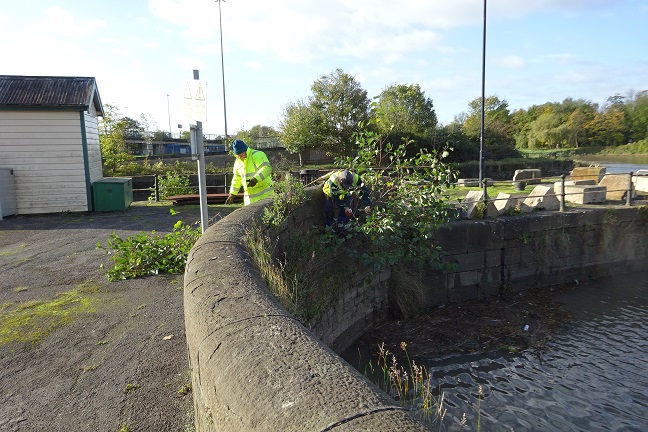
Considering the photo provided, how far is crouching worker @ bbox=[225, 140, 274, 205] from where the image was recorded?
647 cm

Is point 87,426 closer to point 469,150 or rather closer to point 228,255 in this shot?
point 228,255

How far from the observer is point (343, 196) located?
6.77 metres

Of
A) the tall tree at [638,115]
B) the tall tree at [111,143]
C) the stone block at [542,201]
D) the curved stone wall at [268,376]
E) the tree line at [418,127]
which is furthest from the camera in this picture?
the tall tree at [638,115]

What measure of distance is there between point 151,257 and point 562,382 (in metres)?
5.65

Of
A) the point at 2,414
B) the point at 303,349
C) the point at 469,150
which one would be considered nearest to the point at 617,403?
the point at 303,349

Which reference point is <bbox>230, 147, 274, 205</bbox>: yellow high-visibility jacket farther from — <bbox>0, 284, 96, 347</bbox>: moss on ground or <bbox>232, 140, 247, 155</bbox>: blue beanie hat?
<bbox>0, 284, 96, 347</bbox>: moss on ground

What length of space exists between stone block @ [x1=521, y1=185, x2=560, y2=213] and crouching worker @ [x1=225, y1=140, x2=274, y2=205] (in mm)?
6642

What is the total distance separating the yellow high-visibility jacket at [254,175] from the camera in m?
6.50

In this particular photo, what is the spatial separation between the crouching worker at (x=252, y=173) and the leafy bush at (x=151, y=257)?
3.14 feet

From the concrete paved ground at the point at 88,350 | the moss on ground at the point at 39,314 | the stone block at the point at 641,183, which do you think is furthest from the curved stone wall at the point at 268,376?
the stone block at the point at 641,183

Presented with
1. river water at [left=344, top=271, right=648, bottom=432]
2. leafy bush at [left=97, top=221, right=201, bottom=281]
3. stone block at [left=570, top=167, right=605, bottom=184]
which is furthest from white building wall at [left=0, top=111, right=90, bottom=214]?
stone block at [left=570, top=167, right=605, bottom=184]

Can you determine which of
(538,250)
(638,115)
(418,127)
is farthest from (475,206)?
(638,115)

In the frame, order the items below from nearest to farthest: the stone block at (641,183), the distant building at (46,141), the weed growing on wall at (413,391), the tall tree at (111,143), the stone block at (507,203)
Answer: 1. the weed growing on wall at (413,391)
2. the stone block at (507,203)
3. the distant building at (46,141)
4. the stone block at (641,183)
5. the tall tree at (111,143)

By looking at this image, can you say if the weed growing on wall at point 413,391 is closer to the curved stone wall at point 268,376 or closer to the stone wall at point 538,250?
the curved stone wall at point 268,376
